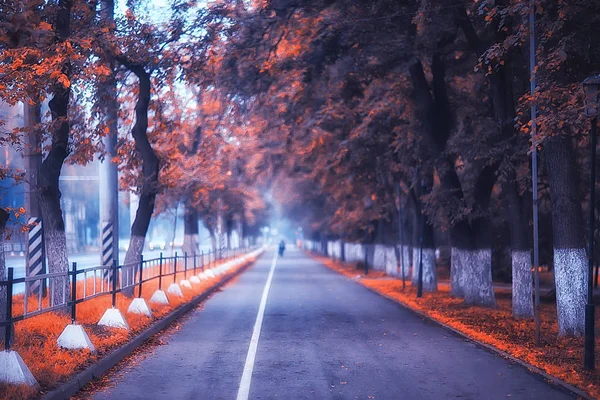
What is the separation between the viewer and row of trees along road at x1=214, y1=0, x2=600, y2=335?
13523 mm

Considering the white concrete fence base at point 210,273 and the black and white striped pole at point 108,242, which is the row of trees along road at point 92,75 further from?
the white concrete fence base at point 210,273

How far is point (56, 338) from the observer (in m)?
12.4

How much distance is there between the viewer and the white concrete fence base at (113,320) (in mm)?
14469

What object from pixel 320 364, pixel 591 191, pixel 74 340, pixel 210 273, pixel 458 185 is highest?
pixel 458 185

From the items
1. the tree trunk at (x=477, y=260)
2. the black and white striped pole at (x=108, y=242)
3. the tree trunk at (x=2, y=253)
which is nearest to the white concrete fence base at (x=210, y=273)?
the black and white striped pole at (x=108, y=242)

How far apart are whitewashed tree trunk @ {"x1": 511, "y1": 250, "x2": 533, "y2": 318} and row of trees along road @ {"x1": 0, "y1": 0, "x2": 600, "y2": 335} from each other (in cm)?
4

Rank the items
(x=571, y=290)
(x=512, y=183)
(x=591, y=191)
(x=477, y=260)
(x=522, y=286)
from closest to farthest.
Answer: (x=591, y=191), (x=571, y=290), (x=522, y=286), (x=512, y=183), (x=477, y=260)

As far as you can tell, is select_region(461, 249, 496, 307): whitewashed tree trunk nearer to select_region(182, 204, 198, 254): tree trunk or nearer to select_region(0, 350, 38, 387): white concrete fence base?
select_region(0, 350, 38, 387): white concrete fence base

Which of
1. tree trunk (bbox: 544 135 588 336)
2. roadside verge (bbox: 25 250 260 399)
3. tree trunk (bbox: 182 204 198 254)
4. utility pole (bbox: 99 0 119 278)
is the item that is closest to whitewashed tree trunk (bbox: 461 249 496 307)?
tree trunk (bbox: 544 135 588 336)

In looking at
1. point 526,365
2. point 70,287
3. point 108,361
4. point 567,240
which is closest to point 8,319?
→ point 108,361

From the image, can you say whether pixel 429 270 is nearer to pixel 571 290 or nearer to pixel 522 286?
pixel 522 286

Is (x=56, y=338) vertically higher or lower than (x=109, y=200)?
lower

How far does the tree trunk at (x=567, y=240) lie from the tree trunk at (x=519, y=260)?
3932 mm

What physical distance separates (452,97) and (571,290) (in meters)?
11.2
